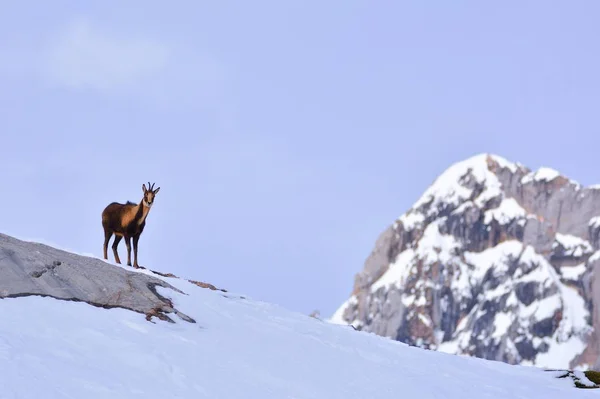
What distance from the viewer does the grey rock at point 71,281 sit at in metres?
25.9

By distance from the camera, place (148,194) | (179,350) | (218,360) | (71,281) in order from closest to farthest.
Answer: (179,350) < (218,360) < (71,281) < (148,194)

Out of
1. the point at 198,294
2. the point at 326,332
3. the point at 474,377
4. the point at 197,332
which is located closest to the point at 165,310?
the point at 197,332

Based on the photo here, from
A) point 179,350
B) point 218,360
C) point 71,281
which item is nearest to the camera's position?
point 179,350

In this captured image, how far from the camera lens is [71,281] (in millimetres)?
27219

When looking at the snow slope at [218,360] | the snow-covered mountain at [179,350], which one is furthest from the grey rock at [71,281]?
the snow slope at [218,360]

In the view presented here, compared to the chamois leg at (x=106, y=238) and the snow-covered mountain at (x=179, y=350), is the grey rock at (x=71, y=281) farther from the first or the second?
the chamois leg at (x=106, y=238)

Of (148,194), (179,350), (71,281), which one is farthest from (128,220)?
(179,350)

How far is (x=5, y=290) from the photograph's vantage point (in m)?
24.9

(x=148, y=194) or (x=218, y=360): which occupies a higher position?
(x=148, y=194)

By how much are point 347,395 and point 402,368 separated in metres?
4.86

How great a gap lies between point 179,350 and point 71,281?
4.57 m

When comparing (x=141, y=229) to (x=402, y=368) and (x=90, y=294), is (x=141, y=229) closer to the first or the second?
(x=90, y=294)

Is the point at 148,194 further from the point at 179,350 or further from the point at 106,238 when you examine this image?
the point at 179,350

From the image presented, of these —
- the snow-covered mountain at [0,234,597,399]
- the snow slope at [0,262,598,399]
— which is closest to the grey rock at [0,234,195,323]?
the snow-covered mountain at [0,234,597,399]
